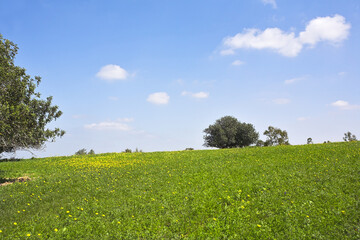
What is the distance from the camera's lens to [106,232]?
376 inches

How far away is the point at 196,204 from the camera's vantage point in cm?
1177

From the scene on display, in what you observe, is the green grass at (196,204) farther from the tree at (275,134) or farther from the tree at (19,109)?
the tree at (275,134)

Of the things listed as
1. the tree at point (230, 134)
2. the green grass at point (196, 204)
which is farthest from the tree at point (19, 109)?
the tree at point (230, 134)

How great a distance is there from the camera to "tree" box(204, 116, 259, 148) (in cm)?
6500

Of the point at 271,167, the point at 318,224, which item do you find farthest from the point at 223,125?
the point at 318,224

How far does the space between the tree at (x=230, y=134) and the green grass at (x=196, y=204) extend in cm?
4566

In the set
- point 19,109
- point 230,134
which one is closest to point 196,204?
point 19,109

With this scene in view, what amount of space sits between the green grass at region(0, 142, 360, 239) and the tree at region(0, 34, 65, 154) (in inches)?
175

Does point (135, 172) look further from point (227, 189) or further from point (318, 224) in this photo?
point (318, 224)

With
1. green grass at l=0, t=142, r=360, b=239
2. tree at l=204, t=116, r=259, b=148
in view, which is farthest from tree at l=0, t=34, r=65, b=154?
tree at l=204, t=116, r=259, b=148

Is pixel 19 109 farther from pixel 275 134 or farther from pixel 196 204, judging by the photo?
pixel 275 134

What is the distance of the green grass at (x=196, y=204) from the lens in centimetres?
943

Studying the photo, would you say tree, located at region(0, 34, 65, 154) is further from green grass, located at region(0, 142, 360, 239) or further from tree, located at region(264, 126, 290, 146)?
tree, located at region(264, 126, 290, 146)

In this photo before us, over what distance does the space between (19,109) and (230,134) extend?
5321 cm
